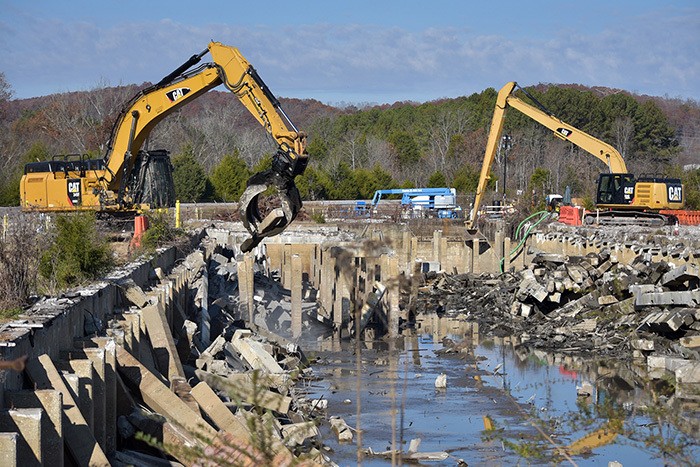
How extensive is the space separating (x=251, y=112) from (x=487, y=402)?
846 centimetres

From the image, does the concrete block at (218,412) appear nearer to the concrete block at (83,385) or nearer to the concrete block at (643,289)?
the concrete block at (83,385)

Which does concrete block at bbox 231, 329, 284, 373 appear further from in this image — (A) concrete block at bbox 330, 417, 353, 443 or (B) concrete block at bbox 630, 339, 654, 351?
(B) concrete block at bbox 630, 339, 654, 351

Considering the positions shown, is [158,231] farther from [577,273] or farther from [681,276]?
[681,276]

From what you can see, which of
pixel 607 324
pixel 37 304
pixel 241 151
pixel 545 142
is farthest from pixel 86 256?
pixel 545 142

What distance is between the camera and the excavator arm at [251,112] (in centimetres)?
1745

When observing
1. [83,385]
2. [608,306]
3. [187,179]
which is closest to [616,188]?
[608,306]

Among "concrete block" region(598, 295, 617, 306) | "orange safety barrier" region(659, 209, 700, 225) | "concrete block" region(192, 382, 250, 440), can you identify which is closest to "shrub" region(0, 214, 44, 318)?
"concrete block" region(192, 382, 250, 440)

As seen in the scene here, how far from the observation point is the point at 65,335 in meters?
10.4

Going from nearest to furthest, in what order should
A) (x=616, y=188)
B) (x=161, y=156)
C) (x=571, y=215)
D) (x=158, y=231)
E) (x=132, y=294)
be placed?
1. (x=132, y=294)
2. (x=158, y=231)
3. (x=161, y=156)
4. (x=616, y=188)
5. (x=571, y=215)

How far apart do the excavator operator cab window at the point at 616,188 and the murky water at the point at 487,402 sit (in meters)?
15.2

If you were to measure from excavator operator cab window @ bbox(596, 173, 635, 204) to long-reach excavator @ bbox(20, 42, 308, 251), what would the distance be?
16961mm

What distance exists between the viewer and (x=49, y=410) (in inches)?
292

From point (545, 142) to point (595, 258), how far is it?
50.0 meters

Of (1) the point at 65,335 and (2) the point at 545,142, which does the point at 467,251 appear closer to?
(1) the point at 65,335
